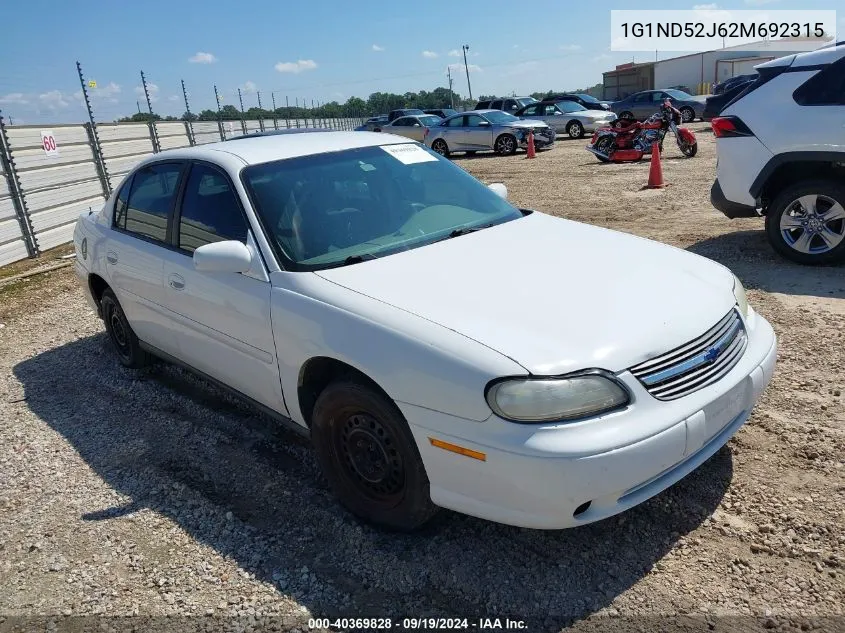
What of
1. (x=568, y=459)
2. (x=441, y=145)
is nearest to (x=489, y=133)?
(x=441, y=145)

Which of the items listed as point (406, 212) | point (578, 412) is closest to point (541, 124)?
point (406, 212)

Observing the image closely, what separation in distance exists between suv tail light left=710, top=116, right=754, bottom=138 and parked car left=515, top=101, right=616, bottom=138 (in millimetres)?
18311

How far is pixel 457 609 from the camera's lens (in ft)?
8.25

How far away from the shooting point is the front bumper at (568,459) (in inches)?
89.7

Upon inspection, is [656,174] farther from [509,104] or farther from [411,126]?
[509,104]

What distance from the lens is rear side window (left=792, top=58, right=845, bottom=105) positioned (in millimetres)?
5797

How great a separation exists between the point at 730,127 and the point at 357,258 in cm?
479

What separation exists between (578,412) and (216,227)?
7.35ft

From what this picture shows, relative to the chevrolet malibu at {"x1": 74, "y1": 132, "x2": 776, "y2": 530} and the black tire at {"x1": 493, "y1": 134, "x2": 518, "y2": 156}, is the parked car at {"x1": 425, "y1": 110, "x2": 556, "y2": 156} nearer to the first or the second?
the black tire at {"x1": 493, "y1": 134, "x2": 518, "y2": 156}

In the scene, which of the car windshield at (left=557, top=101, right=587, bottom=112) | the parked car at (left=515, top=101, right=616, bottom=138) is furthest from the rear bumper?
the car windshield at (left=557, top=101, right=587, bottom=112)

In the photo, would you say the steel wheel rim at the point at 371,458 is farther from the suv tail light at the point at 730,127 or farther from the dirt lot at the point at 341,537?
the suv tail light at the point at 730,127

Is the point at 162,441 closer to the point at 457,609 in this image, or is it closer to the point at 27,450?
the point at 27,450

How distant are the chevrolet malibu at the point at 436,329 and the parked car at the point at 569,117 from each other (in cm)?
2145

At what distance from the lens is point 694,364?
2566mm
